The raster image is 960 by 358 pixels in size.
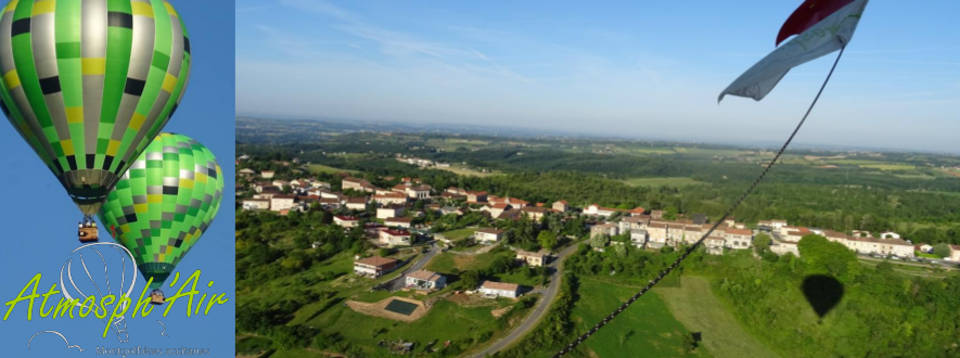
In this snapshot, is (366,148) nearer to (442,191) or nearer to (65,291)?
(442,191)

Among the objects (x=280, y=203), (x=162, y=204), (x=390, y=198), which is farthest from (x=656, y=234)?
(x=162, y=204)

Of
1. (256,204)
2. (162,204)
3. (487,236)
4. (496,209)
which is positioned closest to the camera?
(162,204)

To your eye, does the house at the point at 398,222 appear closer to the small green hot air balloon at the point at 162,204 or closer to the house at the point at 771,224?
the house at the point at 771,224

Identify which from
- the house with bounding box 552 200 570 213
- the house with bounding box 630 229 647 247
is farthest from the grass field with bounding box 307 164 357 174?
the house with bounding box 630 229 647 247

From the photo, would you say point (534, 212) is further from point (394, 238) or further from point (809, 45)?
point (809, 45)

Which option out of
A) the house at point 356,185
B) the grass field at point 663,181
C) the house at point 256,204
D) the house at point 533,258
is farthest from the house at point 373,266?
the grass field at point 663,181

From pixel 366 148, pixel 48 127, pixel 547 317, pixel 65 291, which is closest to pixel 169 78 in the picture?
pixel 48 127

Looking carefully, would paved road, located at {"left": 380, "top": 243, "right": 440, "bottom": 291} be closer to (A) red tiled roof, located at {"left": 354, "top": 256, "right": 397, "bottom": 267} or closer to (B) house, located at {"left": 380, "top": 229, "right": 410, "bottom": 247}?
(A) red tiled roof, located at {"left": 354, "top": 256, "right": 397, "bottom": 267}
